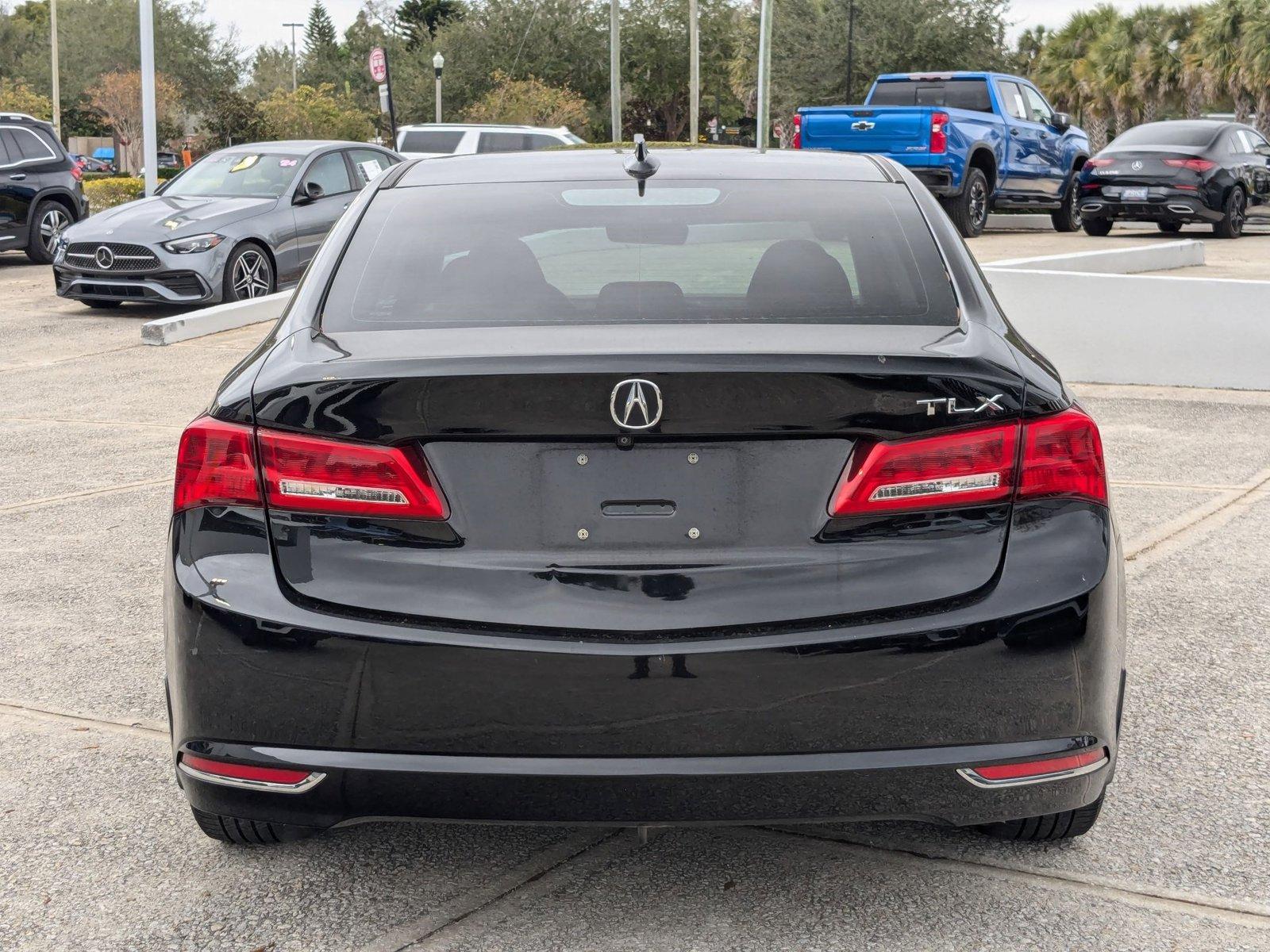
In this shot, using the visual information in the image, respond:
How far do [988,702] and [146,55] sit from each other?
20765mm

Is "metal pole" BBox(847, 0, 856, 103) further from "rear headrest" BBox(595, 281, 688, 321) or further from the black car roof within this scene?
"rear headrest" BBox(595, 281, 688, 321)

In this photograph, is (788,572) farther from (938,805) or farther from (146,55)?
(146,55)

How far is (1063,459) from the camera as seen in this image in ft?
9.19

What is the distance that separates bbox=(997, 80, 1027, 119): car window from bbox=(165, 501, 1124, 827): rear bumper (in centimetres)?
1803

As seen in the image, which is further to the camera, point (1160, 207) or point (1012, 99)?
point (1012, 99)

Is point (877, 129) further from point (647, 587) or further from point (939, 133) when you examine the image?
point (647, 587)

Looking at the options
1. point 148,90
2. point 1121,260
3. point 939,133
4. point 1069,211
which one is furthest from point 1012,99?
point 148,90

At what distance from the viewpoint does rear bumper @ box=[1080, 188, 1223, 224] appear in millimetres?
19766

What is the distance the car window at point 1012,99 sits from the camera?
19.7m

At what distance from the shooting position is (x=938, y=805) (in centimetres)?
274

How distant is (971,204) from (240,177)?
933 cm

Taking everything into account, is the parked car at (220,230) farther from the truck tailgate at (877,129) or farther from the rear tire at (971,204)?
the rear tire at (971,204)

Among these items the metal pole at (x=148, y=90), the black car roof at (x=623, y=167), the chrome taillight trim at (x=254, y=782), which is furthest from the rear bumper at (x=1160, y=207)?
the chrome taillight trim at (x=254, y=782)

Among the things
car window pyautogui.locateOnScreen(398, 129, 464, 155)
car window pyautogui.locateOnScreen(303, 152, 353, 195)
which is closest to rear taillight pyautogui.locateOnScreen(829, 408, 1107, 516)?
car window pyautogui.locateOnScreen(303, 152, 353, 195)
